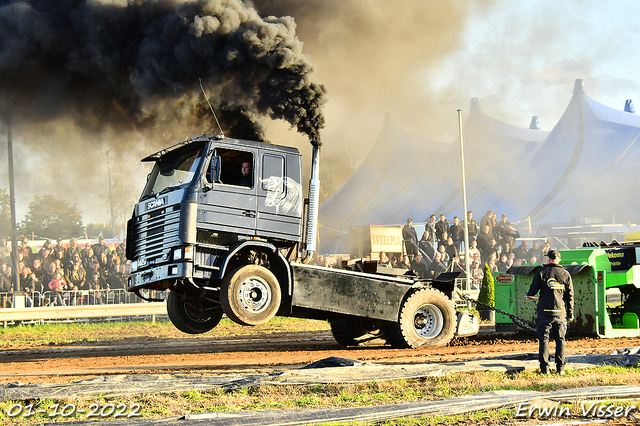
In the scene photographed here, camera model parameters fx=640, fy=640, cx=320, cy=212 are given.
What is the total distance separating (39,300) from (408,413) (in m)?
15.1

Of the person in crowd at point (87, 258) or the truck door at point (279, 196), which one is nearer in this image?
the truck door at point (279, 196)

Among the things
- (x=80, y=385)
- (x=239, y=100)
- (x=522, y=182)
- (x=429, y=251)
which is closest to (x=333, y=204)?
(x=522, y=182)

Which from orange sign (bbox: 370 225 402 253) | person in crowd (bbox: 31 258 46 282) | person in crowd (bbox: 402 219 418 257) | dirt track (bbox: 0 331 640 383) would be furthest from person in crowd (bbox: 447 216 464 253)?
person in crowd (bbox: 31 258 46 282)

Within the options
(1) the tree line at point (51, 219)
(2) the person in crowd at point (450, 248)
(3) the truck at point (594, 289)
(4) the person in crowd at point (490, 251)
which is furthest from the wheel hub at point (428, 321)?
(1) the tree line at point (51, 219)

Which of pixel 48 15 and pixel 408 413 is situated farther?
pixel 48 15

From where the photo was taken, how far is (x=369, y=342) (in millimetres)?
11695

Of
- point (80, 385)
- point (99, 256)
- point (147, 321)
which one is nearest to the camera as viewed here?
point (80, 385)

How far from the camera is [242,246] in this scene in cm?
873

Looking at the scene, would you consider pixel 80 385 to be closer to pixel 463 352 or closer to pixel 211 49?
pixel 463 352

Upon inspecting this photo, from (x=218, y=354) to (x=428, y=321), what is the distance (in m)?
3.52

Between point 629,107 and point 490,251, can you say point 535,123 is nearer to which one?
point 629,107

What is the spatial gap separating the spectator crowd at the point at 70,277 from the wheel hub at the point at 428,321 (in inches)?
416

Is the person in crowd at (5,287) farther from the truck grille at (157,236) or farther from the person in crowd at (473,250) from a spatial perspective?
the person in crowd at (473,250)

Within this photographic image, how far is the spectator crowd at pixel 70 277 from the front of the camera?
59.6ft
